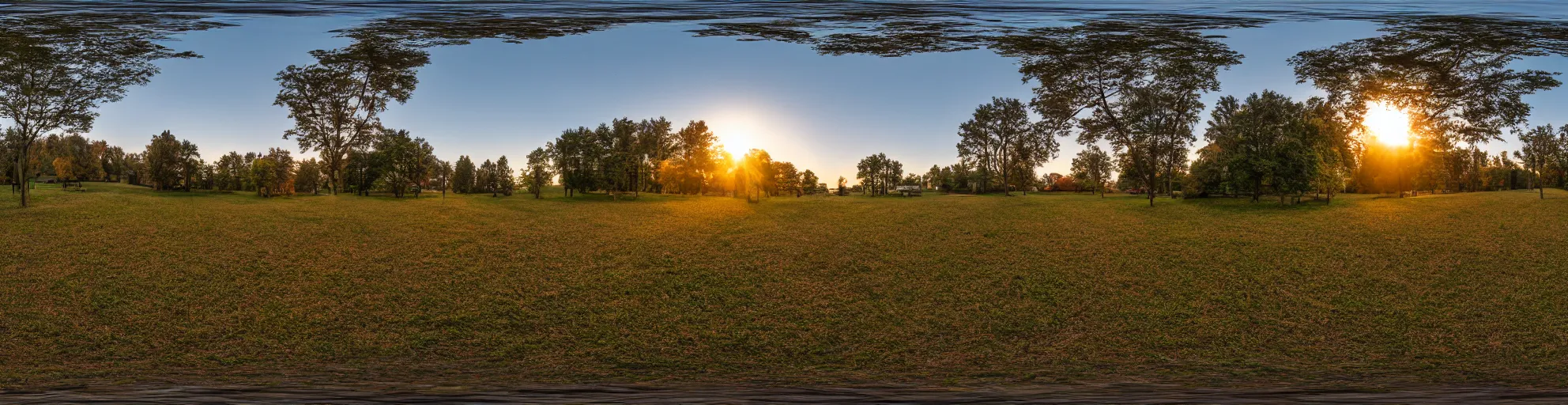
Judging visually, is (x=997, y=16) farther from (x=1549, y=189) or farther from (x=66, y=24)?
(x=1549, y=189)

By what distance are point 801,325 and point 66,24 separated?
1104 centimetres

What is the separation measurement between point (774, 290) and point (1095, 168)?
12.7 meters

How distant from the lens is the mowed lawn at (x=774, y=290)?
7301 mm

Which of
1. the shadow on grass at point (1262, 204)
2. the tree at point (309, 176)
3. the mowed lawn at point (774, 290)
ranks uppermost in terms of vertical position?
the tree at point (309, 176)

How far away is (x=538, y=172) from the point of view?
1473 cm

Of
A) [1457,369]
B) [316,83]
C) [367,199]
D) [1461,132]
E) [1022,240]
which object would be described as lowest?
[1457,369]

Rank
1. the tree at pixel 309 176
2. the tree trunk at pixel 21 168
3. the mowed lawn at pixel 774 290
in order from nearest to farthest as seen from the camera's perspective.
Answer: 1. the mowed lawn at pixel 774 290
2. the tree trunk at pixel 21 168
3. the tree at pixel 309 176

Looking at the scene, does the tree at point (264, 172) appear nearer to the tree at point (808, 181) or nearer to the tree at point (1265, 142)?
the tree at point (808, 181)

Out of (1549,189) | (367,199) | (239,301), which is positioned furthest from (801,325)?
(1549,189)

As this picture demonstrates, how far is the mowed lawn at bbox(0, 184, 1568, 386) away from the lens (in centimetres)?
730

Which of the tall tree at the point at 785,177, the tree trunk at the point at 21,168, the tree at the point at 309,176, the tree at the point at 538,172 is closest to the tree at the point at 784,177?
the tall tree at the point at 785,177

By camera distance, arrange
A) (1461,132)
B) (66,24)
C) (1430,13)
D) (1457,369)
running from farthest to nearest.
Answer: (1461,132), (1430,13), (66,24), (1457,369)

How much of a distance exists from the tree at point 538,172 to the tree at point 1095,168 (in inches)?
491

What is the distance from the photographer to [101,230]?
41.5 ft
